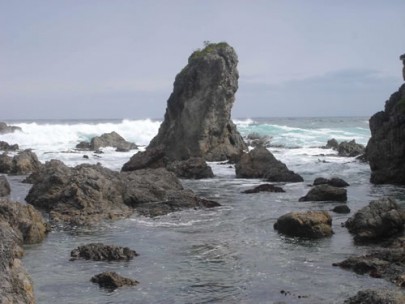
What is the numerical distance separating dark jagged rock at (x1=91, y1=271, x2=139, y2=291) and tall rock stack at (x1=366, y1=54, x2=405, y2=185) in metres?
25.1

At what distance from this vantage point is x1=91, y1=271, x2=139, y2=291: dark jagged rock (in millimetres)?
13234

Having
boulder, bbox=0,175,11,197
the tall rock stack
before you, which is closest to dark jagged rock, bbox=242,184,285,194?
the tall rock stack

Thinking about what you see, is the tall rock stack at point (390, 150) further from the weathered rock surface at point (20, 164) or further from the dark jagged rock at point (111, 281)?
the dark jagged rock at point (111, 281)

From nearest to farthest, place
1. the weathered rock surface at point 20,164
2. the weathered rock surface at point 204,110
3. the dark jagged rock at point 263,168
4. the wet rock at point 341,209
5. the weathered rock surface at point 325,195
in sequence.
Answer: the wet rock at point 341,209, the weathered rock surface at point 325,195, the dark jagged rock at point 263,168, the weathered rock surface at point 20,164, the weathered rock surface at point 204,110

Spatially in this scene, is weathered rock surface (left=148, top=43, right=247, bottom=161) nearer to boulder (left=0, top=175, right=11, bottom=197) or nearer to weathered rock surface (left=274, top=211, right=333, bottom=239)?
boulder (left=0, top=175, right=11, bottom=197)

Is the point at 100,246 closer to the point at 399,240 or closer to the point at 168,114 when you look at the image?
the point at 399,240

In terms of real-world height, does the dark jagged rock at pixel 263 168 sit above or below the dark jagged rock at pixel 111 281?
above

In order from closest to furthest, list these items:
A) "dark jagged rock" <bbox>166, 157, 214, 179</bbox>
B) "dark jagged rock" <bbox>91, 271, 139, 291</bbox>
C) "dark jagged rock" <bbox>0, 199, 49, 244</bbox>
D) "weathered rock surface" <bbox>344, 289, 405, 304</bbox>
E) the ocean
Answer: "weathered rock surface" <bbox>344, 289, 405, 304</bbox> < the ocean < "dark jagged rock" <bbox>91, 271, 139, 291</bbox> < "dark jagged rock" <bbox>0, 199, 49, 244</bbox> < "dark jagged rock" <bbox>166, 157, 214, 179</bbox>

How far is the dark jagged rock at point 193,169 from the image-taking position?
132 feet

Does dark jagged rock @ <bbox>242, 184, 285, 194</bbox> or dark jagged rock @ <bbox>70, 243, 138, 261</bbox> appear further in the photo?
dark jagged rock @ <bbox>242, 184, 285, 194</bbox>

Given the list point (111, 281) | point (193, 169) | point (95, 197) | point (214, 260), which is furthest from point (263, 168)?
point (111, 281)

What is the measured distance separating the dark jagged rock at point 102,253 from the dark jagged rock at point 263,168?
22.5 meters

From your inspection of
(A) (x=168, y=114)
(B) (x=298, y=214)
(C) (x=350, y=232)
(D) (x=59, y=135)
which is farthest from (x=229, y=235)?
(D) (x=59, y=135)

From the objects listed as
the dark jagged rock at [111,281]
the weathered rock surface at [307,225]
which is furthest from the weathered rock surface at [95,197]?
the dark jagged rock at [111,281]
